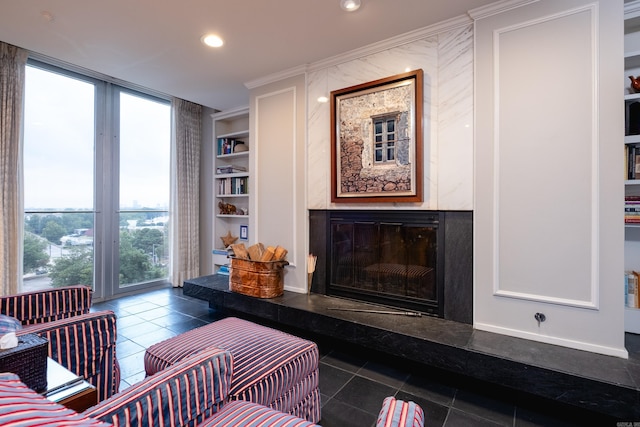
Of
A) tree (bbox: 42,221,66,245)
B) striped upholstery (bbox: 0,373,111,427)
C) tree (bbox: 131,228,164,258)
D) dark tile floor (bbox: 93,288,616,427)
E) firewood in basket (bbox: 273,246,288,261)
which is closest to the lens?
striped upholstery (bbox: 0,373,111,427)

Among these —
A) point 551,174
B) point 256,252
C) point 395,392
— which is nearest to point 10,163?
point 256,252

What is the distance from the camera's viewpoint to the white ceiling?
2199 mm

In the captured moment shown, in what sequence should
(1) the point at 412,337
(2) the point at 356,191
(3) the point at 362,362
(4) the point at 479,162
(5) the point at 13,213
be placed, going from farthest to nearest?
(5) the point at 13,213 → (2) the point at 356,191 → (3) the point at 362,362 → (4) the point at 479,162 → (1) the point at 412,337

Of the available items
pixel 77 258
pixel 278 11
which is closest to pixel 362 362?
pixel 278 11

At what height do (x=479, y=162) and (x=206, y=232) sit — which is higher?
(x=479, y=162)

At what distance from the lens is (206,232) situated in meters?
4.84

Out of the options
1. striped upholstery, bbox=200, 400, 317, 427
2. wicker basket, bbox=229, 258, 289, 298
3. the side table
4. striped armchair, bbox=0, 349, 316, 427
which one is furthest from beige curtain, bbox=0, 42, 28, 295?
striped upholstery, bbox=200, 400, 317, 427

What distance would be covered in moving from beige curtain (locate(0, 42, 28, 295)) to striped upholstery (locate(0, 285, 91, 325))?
4.68 feet

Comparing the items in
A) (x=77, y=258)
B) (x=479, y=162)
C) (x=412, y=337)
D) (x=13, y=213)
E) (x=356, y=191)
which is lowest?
(x=412, y=337)

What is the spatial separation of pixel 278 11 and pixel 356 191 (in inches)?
59.6

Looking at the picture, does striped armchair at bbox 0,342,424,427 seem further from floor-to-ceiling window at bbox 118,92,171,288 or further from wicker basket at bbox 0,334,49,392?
floor-to-ceiling window at bbox 118,92,171,288

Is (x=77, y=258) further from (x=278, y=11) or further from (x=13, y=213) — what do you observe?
(x=278, y=11)

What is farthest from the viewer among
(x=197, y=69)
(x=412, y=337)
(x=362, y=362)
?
(x=197, y=69)

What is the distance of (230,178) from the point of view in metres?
4.56
